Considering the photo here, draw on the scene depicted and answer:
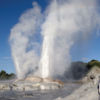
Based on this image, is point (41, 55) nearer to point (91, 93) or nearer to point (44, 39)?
point (44, 39)

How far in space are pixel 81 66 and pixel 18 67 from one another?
41458 mm

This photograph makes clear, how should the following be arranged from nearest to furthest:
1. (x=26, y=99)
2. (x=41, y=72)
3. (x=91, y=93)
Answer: (x=91, y=93) < (x=26, y=99) < (x=41, y=72)

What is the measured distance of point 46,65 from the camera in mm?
35312

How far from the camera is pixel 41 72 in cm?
3491

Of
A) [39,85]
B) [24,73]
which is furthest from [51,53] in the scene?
[39,85]

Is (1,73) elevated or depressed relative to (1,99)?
elevated

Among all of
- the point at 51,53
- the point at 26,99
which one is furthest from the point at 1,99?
the point at 51,53

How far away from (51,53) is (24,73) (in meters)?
6.77

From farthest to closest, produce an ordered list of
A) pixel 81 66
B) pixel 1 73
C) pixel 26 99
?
pixel 1 73 → pixel 81 66 → pixel 26 99

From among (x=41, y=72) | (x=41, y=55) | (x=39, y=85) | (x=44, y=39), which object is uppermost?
(x=44, y=39)

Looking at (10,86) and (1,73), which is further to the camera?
(1,73)

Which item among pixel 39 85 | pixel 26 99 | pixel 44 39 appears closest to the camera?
pixel 26 99

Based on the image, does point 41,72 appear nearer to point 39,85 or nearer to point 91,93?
point 39,85

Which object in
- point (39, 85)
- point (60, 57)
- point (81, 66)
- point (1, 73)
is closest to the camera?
point (39, 85)
